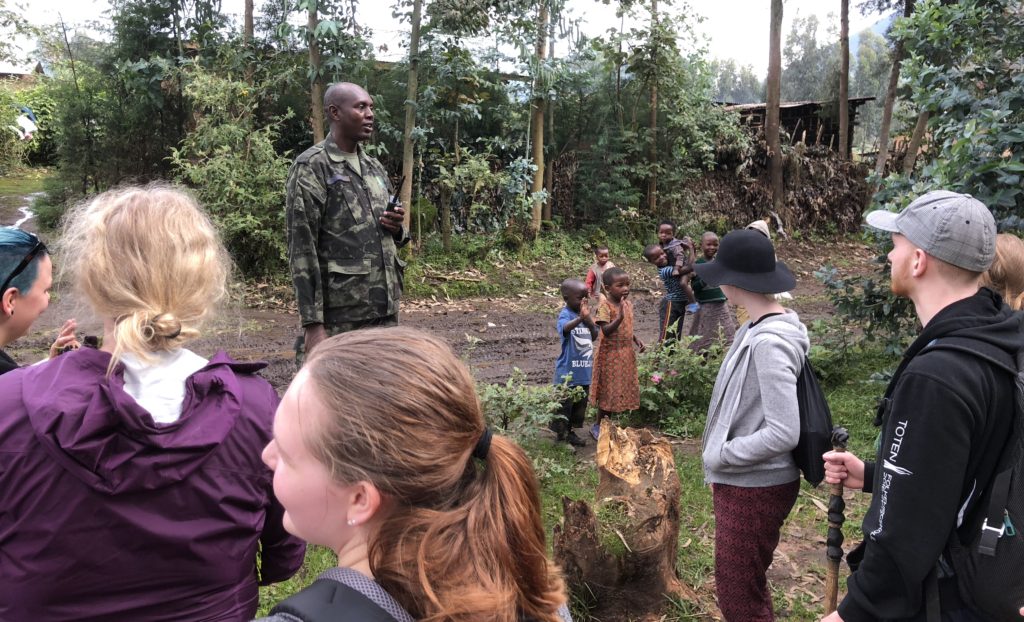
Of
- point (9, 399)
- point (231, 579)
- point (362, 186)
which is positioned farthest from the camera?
point (362, 186)

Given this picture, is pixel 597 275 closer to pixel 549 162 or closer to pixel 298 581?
pixel 298 581

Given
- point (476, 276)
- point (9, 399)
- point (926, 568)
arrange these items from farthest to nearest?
point (476, 276)
point (926, 568)
point (9, 399)

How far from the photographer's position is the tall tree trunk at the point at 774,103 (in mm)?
18328

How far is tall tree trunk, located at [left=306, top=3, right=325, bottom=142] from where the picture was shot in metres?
12.5

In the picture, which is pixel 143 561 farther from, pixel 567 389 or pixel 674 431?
pixel 674 431

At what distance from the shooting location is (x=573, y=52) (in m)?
16.2

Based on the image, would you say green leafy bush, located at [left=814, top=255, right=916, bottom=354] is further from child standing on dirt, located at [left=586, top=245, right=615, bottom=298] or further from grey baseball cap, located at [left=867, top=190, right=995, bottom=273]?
grey baseball cap, located at [left=867, top=190, right=995, bottom=273]

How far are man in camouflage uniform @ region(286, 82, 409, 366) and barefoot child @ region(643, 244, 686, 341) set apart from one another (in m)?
3.89

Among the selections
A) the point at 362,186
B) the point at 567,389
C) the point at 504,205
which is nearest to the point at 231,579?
the point at 362,186

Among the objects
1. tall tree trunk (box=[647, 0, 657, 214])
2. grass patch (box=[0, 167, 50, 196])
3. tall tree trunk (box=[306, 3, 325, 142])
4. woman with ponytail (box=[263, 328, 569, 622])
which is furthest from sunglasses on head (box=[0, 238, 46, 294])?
grass patch (box=[0, 167, 50, 196])

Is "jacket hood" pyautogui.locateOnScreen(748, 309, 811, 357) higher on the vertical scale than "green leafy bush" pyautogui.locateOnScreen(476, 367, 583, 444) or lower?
higher

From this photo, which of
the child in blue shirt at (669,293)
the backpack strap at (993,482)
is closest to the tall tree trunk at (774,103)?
the child in blue shirt at (669,293)

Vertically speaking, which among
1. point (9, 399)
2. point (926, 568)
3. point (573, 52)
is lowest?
point (926, 568)

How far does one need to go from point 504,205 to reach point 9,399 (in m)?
13.7
